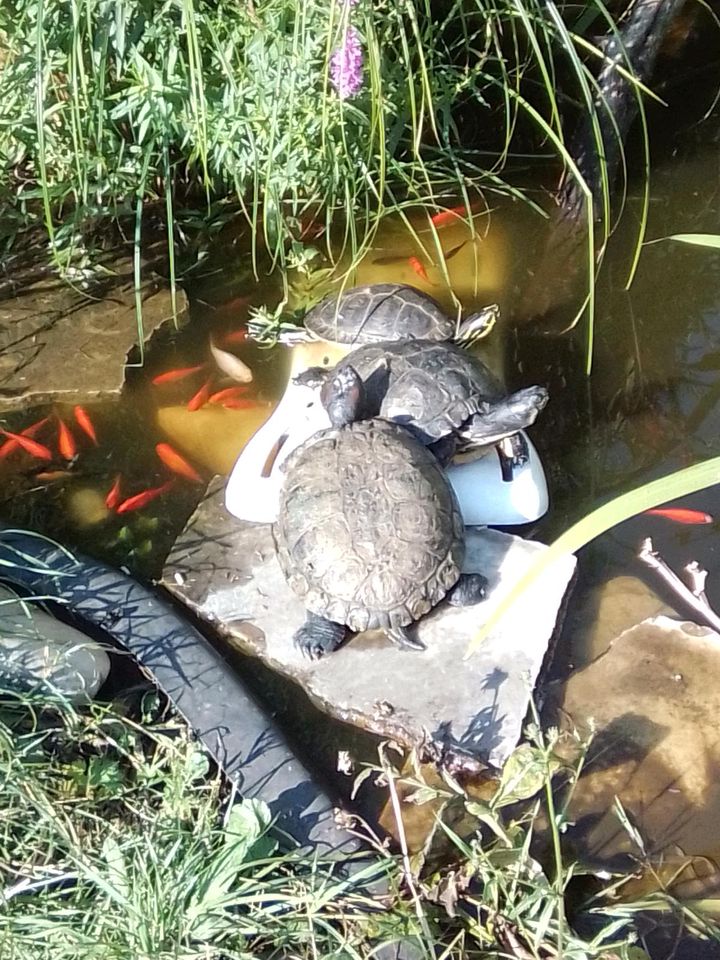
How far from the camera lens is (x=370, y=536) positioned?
7.46ft

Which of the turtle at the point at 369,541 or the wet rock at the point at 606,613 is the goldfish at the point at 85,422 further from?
the wet rock at the point at 606,613

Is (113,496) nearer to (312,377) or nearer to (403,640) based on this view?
(312,377)

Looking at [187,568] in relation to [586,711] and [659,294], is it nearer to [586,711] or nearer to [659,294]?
[586,711]

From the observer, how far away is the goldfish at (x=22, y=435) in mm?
2848

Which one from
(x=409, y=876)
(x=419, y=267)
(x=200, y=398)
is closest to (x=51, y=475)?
(x=200, y=398)

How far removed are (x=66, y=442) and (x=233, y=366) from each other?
61 centimetres

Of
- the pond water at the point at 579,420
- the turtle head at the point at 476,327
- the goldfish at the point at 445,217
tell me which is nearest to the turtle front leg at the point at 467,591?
the pond water at the point at 579,420

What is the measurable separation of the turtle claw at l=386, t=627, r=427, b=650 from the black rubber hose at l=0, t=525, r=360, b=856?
38 cm

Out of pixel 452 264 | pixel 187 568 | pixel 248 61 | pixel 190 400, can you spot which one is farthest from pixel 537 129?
pixel 187 568

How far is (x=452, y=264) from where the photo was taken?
3594 mm

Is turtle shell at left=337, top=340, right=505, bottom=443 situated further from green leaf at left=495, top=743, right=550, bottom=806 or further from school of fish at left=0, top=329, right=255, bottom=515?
green leaf at left=495, top=743, right=550, bottom=806

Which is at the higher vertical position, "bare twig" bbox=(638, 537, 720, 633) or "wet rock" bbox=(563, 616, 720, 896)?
"bare twig" bbox=(638, 537, 720, 633)

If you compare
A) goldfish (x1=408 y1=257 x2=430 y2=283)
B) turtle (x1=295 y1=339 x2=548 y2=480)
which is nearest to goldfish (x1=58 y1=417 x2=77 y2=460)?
turtle (x1=295 y1=339 x2=548 y2=480)

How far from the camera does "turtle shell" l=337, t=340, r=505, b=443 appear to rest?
2.68 m
